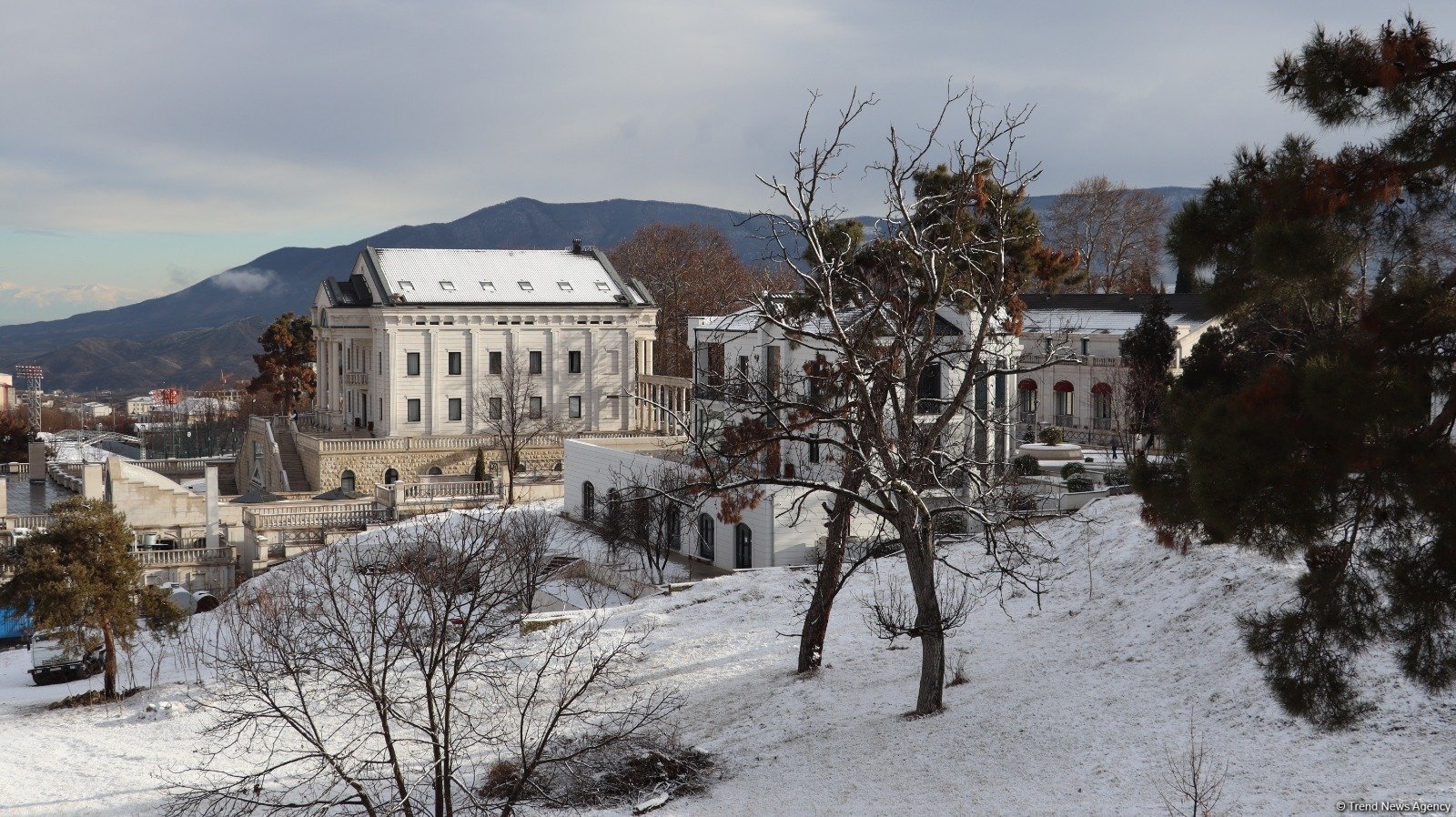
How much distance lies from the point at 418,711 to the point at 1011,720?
8.00m

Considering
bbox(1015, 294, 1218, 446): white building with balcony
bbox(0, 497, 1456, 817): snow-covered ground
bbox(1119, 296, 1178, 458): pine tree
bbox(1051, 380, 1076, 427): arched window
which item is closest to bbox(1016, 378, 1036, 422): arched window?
bbox(1015, 294, 1218, 446): white building with balcony

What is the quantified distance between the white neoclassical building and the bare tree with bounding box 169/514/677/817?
33.4 metres

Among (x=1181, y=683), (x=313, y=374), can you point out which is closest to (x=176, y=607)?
(x=1181, y=683)

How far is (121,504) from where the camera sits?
47.3m

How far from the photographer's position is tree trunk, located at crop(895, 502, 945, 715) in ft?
51.6

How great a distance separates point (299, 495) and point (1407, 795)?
158ft

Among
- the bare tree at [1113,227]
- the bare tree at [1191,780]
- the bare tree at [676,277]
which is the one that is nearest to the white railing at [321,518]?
the bare tree at [676,277]

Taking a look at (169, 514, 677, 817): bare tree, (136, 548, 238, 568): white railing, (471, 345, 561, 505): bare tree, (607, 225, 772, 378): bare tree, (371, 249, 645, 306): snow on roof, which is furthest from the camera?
(607, 225, 772, 378): bare tree

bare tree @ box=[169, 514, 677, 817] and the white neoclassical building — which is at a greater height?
the white neoclassical building

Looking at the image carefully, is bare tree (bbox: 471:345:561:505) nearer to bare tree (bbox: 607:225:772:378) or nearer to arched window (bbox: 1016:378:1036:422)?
bare tree (bbox: 607:225:772:378)

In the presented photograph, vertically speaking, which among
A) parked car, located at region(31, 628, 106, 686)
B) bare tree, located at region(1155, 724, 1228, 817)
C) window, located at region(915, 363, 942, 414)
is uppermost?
window, located at region(915, 363, 942, 414)

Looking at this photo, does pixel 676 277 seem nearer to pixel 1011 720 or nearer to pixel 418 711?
pixel 418 711

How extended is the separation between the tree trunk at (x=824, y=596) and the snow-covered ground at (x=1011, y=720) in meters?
0.54

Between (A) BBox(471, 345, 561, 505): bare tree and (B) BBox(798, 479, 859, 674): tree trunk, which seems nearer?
(B) BBox(798, 479, 859, 674): tree trunk
